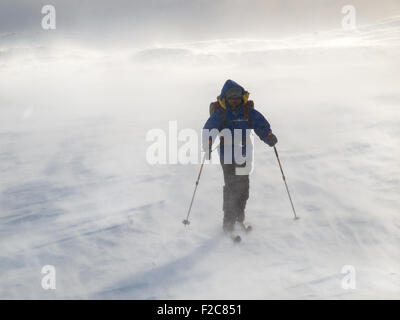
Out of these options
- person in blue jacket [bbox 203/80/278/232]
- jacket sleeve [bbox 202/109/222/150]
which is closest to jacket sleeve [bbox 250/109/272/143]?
person in blue jacket [bbox 203/80/278/232]

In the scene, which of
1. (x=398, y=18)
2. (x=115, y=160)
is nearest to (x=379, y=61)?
(x=115, y=160)

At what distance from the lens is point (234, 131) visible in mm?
4469

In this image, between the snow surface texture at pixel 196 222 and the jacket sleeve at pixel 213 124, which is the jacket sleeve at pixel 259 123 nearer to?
the jacket sleeve at pixel 213 124

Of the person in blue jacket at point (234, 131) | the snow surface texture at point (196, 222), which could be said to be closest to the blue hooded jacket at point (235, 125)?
the person in blue jacket at point (234, 131)

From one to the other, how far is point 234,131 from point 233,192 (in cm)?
92

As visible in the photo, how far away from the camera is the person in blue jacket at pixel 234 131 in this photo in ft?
14.3

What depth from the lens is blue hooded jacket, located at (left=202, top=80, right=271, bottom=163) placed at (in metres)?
4.38

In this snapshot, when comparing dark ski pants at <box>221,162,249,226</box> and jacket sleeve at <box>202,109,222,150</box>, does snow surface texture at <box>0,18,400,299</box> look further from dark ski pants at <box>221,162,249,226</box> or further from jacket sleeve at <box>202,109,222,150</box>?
jacket sleeve at <box>202,109,222,150</box>

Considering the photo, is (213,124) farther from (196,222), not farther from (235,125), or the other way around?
(196,222)

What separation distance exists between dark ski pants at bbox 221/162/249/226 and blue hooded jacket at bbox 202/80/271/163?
21 cm

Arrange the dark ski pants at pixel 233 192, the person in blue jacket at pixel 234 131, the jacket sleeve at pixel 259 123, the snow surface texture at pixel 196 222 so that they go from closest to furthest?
the snow surface texture at pixel 196 222 → the person in blue jacket at pixel 234 131 → the jacket sleeve at pixel 259 123 → the dark ski pants at pixel 233 192
